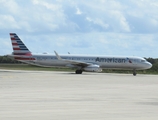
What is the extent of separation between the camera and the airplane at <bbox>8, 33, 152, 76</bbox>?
197 feet

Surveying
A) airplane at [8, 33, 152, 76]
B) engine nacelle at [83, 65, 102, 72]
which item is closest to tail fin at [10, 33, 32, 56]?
airplane at [8, 33, 152, 76]

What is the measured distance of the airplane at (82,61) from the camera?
197ft

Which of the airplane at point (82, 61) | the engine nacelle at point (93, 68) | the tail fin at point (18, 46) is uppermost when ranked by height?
the tail fin at point (18, 46)

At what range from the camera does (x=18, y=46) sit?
2467 inches

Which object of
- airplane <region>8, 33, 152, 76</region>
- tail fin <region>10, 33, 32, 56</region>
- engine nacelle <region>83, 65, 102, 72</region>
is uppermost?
tail fin <region>10, 33, 32, 56</region>

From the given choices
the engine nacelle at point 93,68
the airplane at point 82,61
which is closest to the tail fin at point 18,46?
the airplane at point 82,61

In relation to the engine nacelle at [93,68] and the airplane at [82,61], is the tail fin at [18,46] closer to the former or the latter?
the airplane at [82,61]

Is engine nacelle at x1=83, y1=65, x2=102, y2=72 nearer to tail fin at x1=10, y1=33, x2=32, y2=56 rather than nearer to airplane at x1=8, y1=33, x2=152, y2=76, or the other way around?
airplane at x1=8, y1=33, x2=152, y2=76

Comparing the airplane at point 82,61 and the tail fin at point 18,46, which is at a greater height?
the tail fin at point 18,46

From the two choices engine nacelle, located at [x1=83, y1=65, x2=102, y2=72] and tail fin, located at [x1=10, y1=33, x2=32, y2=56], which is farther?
tail fin, located at [x1=10, y1=33, x2=32, y2=56]

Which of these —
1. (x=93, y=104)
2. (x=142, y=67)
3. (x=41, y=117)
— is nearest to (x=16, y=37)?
(x=142, y=67)

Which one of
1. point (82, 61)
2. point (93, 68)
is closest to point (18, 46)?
point (82, 61)

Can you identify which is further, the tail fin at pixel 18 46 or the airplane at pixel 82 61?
the tail fin at pixel 18 46

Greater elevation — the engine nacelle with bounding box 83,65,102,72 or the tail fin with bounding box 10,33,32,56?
the tail fin with bounding box 10,33,32,56
